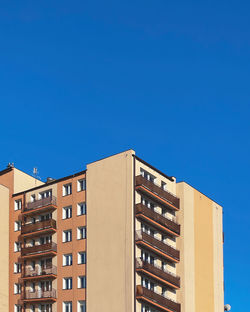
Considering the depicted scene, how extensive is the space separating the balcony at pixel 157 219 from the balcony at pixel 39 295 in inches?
592

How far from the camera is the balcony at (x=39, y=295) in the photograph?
89812 mm

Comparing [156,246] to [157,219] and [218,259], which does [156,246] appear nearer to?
[157,219]

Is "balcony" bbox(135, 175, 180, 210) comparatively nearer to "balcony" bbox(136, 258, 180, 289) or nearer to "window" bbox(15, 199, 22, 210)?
"balcony" bbox(136, 258, 180, 289)

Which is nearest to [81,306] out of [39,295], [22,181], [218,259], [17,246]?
[39,295]

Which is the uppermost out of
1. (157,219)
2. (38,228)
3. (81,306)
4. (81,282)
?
(157,219)

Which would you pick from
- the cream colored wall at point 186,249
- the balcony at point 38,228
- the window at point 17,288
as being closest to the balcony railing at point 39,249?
the balcony at point 38,228

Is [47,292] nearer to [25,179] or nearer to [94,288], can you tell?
[94,288]

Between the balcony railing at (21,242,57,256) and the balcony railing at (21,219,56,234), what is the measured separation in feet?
7.28

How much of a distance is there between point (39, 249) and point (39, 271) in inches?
112

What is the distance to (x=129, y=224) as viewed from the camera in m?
85.8

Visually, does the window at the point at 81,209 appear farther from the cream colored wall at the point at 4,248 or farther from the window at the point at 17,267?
the cream colored wall at the point at 4,248

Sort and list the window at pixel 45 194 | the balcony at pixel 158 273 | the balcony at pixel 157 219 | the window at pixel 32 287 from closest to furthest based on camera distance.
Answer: the balcony at pixel 158 273, the balcony at pixel 157 219, the window at pixel 32 287, the window at pixel 45 194

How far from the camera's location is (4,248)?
97.2 m

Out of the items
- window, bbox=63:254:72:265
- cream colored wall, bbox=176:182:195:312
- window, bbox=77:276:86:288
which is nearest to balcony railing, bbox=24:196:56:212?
window, bbox=63:254:72:265
